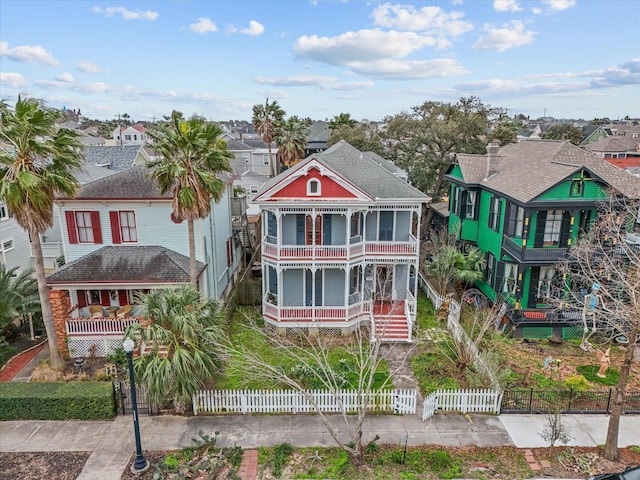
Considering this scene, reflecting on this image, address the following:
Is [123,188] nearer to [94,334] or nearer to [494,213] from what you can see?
[94,334]

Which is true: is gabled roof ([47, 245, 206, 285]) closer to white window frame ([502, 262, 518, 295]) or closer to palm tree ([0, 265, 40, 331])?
palm tree ([0, 265, 40, 331])

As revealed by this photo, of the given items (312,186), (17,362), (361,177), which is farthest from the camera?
(361,177)

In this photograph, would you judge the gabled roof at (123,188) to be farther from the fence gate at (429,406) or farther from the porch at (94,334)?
the fence gate at (429,406)

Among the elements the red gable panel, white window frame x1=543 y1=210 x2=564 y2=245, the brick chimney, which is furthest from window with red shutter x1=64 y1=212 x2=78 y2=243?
white window frame x1=543 y1=210 x2=564 y2=245

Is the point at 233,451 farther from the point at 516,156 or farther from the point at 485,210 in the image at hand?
the point at 516,156

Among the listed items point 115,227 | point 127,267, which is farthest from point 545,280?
point 115,227

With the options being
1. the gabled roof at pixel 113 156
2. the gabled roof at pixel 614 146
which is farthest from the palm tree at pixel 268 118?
the gabled roof at pixel 614 146
